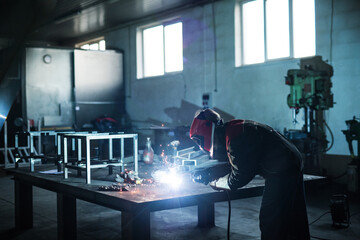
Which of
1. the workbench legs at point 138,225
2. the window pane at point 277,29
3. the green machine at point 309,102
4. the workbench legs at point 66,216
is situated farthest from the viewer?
the window pane at point 277,29

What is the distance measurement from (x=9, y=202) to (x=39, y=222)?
4.44 ft

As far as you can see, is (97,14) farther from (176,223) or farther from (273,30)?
(176,223)

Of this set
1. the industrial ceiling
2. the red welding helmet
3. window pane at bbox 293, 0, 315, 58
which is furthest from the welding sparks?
window pane at bbox 293, 0, 315, 58

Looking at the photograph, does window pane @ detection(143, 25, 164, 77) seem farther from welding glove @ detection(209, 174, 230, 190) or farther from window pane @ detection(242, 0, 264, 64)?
welding glove @ detection(209, 174, 230, 190)

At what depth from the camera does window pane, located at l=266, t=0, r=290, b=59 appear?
7.07 meters

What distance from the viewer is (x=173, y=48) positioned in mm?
9469

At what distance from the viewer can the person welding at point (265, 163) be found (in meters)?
2.29

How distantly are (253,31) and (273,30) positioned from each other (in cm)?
51

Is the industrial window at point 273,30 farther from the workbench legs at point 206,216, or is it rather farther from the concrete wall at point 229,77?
the workbench legs at point 206,216

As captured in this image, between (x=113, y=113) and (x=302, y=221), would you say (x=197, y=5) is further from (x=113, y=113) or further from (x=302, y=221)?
(x=302, y=221)

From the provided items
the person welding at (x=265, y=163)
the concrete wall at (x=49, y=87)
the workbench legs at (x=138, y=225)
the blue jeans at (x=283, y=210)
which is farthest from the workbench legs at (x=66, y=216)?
the concrete wall at (x=49, y=87)

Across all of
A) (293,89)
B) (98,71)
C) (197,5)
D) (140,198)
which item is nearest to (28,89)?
(98,71)

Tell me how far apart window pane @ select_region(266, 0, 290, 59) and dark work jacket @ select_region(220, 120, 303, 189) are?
16.6 ft

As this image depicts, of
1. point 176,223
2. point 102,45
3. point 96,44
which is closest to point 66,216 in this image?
point 176,223
